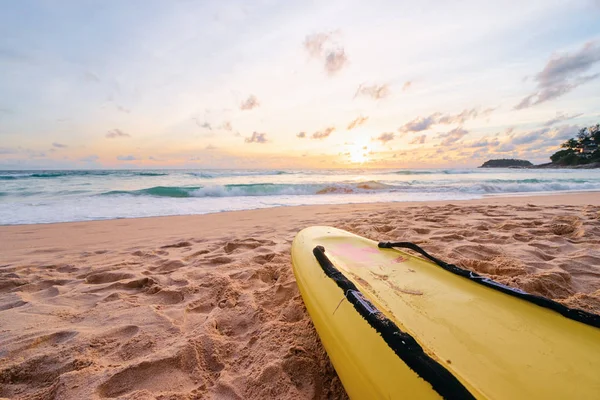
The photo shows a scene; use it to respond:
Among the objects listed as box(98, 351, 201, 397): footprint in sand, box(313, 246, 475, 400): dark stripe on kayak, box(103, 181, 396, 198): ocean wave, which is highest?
box(313, 246, 475, 400): dark stripe on kayak

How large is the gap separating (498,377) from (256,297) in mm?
1574

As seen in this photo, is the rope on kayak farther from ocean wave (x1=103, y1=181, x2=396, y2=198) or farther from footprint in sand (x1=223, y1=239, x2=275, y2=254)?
ocean wave (x1=103, y1=181, x2=396, y2=198)

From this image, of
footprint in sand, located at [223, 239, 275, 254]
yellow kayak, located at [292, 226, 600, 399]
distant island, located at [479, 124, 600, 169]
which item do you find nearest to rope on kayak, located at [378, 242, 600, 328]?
yellow kayak, located at [292, 226, 600, 399]

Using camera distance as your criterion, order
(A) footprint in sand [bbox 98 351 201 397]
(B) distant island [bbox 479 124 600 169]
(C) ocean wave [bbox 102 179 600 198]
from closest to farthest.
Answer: (A) footprint in sand [bbox 98 351 201 397] → (C) ocean wave [bbox 102 179 600 198] → (B) distant island [bbox 479 124 600 169]

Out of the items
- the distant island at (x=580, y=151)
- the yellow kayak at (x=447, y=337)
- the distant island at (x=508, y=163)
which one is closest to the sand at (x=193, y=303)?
the yellow kayak at (x=447, y=337)

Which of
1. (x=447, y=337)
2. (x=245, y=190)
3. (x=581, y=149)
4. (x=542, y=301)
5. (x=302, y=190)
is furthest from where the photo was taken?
(x=581, y=149)

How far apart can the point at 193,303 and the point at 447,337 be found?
5.63ft

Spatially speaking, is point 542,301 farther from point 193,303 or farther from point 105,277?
point 105,277

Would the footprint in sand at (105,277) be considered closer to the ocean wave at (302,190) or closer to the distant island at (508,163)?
the ocean wave at (302,190)

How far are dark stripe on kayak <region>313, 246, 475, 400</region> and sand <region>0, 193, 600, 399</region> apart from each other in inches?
16.9

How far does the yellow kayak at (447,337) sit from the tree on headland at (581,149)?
57.0 metres

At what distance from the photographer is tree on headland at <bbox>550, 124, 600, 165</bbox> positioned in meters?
41.0

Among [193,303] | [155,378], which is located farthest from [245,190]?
[155,378]

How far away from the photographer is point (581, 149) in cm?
4409
